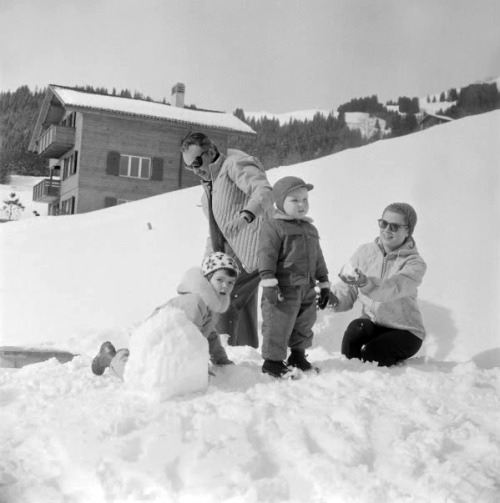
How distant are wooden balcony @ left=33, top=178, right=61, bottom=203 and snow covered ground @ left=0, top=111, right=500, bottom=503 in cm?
37

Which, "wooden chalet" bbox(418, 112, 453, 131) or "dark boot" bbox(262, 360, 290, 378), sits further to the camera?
"wooden chalet" bbox(418, 112, 453, 131)

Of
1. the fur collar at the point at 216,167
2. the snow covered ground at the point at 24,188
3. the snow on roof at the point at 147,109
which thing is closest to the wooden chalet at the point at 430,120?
the snow on roof at the point at 147,109

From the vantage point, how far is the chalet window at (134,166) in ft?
9.60

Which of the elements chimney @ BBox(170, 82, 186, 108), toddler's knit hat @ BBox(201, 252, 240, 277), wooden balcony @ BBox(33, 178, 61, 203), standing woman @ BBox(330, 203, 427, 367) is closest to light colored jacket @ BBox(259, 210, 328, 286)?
toddler's knit hat @ BBox(201, 252, 240, 277)

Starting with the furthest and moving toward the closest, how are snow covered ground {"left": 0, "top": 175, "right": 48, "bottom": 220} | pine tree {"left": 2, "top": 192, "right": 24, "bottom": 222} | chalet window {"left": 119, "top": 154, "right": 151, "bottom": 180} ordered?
pine tree {"left": 2, "top": 192, "right": 24, "bottom": 222}
chalet window {"left": 119, "top": 154, "right": 151, "bottom": 180}
snow covered ground {"left": 0, "top": 175, "right": 48, "bottom": 220}

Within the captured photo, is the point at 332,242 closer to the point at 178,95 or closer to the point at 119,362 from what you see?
the point at 178,95

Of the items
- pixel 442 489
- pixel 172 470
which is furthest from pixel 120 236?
pixel 442 489

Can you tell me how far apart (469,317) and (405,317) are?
0.60 m

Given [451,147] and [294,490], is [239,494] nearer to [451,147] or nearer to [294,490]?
[294,490]

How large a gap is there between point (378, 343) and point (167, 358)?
1.00 meters

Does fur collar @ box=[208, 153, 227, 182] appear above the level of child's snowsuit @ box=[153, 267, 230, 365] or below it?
above

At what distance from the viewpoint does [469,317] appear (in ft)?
9.66

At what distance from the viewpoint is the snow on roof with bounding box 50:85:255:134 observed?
2600mm

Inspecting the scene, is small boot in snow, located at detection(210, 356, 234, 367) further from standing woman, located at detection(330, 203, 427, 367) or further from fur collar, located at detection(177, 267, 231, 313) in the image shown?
standing woman, located at detection(330, 203, 427, 367)
